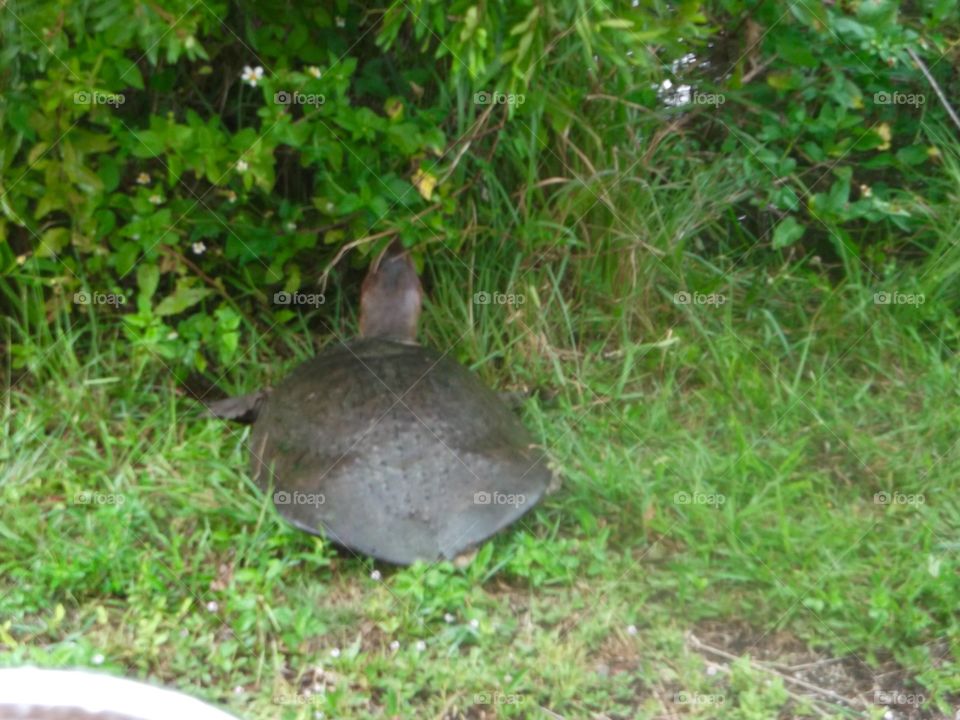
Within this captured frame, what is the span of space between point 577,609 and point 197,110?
2.27m

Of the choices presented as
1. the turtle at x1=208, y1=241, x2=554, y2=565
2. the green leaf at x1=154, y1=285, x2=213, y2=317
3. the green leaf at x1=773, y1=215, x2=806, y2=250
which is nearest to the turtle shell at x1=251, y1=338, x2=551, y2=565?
the turtle at x1=208, y1=241, x2=554, y2=565

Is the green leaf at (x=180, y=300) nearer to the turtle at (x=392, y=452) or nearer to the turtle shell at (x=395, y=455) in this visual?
the turtle at (x=392, y=452)

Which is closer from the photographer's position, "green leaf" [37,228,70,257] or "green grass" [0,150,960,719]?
"green grass" [0,150,960,719]

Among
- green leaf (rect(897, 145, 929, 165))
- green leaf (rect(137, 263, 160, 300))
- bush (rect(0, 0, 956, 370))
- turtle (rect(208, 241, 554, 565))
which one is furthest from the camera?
green leaf (rect(897, 145, 929, 165))

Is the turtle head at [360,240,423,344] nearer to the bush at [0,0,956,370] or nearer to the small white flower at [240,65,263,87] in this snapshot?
the bush at [0,0,956,370]

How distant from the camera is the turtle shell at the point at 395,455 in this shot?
2996 mm

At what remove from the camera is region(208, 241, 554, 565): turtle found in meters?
3.00

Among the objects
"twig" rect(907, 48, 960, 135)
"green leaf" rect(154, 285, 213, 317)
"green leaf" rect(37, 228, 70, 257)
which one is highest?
"twig" rect(907, 48, 960, 135)

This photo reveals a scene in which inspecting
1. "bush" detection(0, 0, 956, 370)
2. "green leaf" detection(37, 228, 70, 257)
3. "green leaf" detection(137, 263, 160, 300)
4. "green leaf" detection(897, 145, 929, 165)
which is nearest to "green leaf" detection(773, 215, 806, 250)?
"bush" detection(0, 0, 956, 370)

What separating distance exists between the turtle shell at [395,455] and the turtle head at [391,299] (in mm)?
208

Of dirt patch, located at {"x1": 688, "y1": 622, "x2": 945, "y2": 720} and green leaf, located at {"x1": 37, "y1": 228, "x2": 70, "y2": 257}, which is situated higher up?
green leaf, located at {"x1": 37, "y1": 228, "x2": 70, "y2": 257}

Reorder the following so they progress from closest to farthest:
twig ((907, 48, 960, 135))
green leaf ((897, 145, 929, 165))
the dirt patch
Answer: the dirt patch < twig ((907, 48, 960, 135)) < green leaf ((897, 145, 929, 165))

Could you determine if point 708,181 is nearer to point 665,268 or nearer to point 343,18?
point 665,268

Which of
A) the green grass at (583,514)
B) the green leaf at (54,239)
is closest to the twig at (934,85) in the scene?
the green grass at (583,514)
